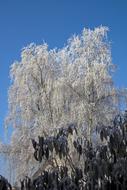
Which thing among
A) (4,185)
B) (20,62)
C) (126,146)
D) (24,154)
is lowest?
(4,185)

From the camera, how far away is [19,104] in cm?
1703

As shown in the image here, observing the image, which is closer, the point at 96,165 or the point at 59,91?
the point at 96,165

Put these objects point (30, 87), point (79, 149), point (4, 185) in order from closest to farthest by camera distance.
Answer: point (4, 185), point (79, 149), point (30, 87)

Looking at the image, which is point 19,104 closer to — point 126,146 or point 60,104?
point 60,104

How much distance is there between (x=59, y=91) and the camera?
16.6m

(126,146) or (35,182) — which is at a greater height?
(126,146)

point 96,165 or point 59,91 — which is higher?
point 59,91

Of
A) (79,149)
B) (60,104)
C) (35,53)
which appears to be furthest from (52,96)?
(79,149)

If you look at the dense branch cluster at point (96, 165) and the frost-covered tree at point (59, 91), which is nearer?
the dense branch cluster at point (96, 165)

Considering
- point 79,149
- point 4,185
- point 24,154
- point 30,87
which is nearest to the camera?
point 4,185

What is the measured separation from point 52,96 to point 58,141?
33.5 feet

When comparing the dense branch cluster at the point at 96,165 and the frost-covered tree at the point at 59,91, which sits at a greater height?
the frost-covered tree at the point at 59,91

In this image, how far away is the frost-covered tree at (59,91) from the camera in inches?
634

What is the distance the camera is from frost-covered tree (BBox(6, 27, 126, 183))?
16094 mm
